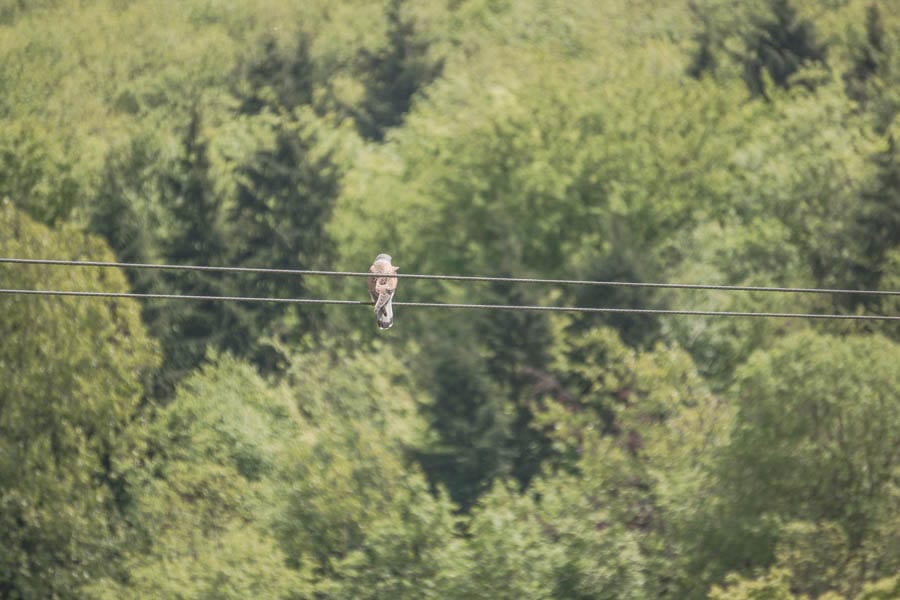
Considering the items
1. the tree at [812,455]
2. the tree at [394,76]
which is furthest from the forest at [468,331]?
the tree at [394,76]

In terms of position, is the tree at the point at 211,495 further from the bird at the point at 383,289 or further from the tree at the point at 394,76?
the tree at the point at 394,76

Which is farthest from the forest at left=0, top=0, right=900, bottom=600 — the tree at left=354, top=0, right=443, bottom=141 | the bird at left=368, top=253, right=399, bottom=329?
the bird at left=368, top=253, right=399, bottom=329

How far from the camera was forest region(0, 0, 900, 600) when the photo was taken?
33.9 meters

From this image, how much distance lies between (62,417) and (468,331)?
42.9 feet

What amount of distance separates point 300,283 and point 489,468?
1537cm

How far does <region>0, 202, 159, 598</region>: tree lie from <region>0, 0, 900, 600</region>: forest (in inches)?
3.6

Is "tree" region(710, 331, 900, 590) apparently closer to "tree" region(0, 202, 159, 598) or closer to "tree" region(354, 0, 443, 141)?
"tree" region(0, 202, 159, 598)

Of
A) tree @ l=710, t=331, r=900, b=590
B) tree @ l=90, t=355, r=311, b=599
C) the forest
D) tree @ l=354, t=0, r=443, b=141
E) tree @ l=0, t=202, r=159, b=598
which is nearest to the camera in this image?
tree @ l=710, t=331, r=900, b=590

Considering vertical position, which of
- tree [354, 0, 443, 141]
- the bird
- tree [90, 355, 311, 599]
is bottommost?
tree [90, 355, 311, 599]

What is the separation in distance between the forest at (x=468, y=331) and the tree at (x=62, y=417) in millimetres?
92

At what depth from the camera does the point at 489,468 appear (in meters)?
46.3

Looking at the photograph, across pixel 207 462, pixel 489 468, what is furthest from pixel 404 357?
pixel 207 462

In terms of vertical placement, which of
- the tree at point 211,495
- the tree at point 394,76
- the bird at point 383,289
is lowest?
the tree at point 211,495

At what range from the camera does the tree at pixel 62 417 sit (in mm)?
40375
